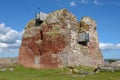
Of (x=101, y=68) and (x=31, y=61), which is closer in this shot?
(x=101, y=68)

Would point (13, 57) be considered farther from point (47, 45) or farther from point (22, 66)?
point (47, 45)

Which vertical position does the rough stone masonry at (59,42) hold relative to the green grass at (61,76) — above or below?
above

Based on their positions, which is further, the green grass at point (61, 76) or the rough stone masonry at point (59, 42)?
the rough stone masonry at point (59, 42)

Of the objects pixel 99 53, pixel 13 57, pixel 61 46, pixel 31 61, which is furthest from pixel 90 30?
Result: pixel 13 57

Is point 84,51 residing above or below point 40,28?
below

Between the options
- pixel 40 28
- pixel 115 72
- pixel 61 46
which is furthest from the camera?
pixel 40 28

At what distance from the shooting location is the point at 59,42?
113 feet

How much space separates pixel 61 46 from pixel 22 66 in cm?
691

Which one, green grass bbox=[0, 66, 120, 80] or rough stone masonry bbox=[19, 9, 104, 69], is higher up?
rough stone masonry bbox=[19, 9, 104, 69]

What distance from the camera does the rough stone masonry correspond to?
34.3m

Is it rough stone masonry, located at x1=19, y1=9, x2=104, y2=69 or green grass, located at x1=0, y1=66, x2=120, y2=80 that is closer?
green grass, located at x1=0, y1=66, x2=120, y2=80

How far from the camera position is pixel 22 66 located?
125 ft

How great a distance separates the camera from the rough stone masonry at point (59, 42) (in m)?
34.3

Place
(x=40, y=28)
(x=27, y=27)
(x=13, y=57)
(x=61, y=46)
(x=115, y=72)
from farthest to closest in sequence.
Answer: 1. (x=13, y=57)
2. (x=27, y=27)
3. (x=40, y=28)
4. (x=61, y=46)
5. (x=115, y=72)
